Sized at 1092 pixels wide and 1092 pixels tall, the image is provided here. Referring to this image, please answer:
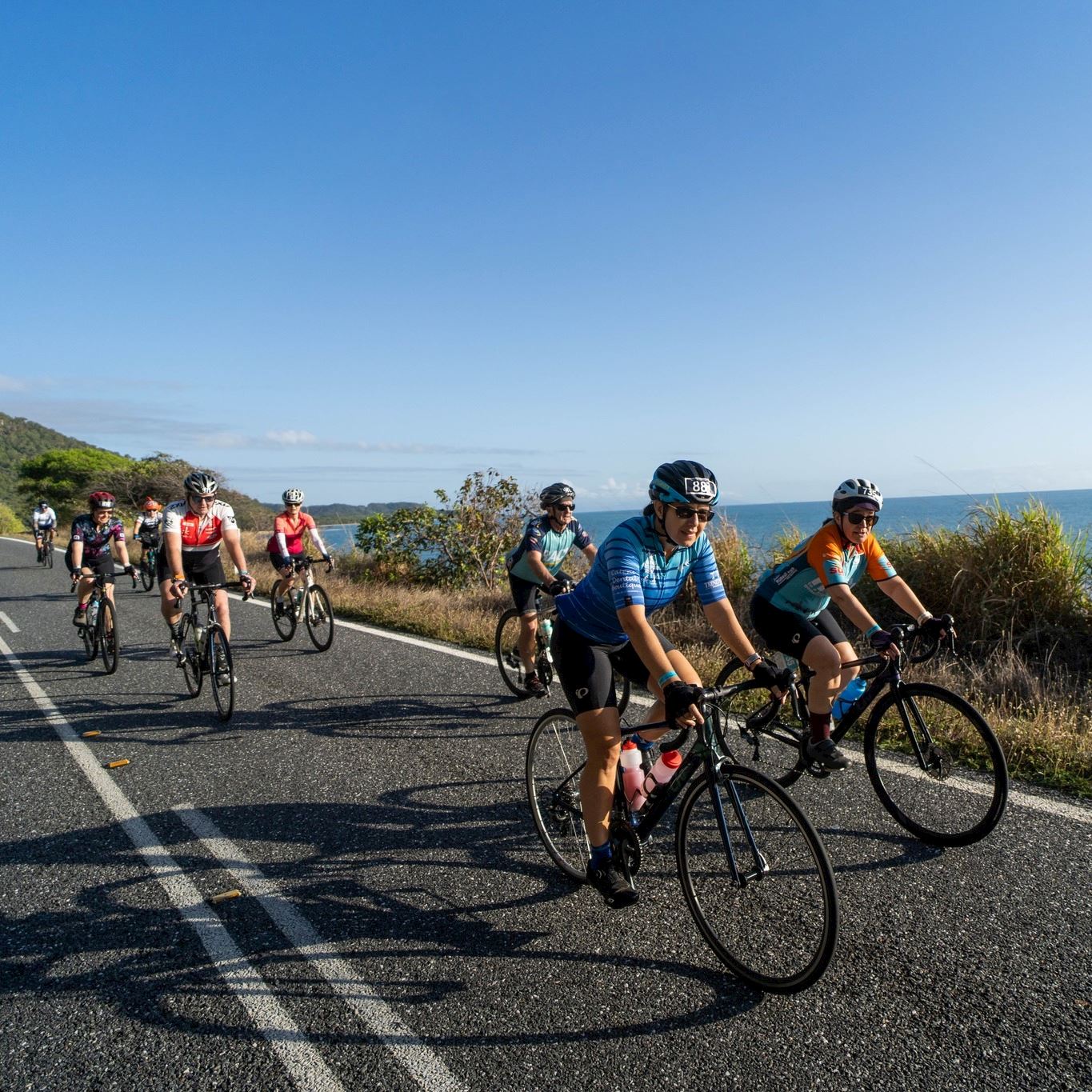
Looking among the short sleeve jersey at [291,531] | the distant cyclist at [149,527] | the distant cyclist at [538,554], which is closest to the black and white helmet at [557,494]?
the distant cyclist at [538,554]

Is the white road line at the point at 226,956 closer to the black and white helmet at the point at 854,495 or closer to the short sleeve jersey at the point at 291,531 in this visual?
the black and white helmet at the point at 854,495

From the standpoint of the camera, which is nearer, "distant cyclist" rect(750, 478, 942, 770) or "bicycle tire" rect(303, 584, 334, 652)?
"distant cyclist" rect(750, 478, 942, 770)

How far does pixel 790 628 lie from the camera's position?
5.06 m

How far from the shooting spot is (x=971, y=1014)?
268cm

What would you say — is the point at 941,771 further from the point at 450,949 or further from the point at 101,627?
the point at 101,627

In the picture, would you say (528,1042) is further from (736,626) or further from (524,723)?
(524,723)

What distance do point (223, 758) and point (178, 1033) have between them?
10.3 feet

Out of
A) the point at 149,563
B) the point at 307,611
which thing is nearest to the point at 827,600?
the point at 307,611

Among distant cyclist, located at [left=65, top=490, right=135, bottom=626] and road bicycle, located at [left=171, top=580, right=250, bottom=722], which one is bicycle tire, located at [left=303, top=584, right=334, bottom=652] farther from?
distant cyclist, located at [left=65, top=490, right=135, bottom=626]

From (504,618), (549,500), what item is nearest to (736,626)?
(549,500)

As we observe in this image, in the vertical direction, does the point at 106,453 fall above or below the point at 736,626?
above

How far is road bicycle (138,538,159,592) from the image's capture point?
15.6 metres

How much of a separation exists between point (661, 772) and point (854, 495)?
238 cm

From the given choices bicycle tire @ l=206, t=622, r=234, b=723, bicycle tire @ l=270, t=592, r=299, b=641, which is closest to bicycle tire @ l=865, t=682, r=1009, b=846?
bicycle tire @ l=206, t=622, r=234, b=723
